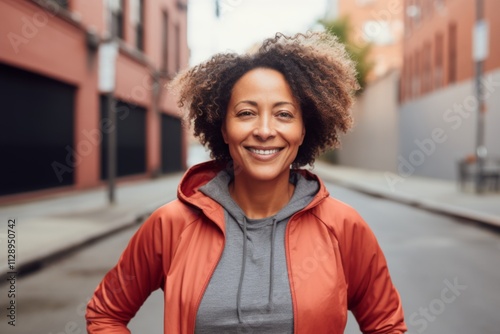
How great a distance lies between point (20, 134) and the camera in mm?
12109

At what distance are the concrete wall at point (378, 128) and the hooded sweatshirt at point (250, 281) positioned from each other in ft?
74.3

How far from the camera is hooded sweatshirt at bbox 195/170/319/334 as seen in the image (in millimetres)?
1740

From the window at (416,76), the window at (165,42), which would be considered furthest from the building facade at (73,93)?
the window at (416,76)

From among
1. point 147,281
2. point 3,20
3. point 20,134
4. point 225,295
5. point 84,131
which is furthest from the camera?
point 84,131

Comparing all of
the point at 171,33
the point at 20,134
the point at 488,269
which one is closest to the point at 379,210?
the point at 488,269

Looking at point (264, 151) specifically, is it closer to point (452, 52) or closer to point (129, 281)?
point (129, 281)

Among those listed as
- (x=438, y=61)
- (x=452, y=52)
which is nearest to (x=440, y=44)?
(x=438, y=61)

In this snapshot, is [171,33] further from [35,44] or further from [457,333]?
[457,333]

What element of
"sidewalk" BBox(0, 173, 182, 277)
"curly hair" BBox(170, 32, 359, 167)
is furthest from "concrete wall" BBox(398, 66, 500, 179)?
"curly hair" BBox(170, 32, 359, 167)

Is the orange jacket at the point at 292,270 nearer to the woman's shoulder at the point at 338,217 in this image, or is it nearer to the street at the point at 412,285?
the woman's shoulder at the point at 338,217

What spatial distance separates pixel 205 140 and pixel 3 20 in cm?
1029

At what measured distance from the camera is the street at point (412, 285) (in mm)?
4414

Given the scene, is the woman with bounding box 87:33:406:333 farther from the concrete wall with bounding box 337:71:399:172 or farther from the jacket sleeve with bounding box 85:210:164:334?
the concrete wall with bounding box 337:71:399:172

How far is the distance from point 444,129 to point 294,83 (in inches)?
899
